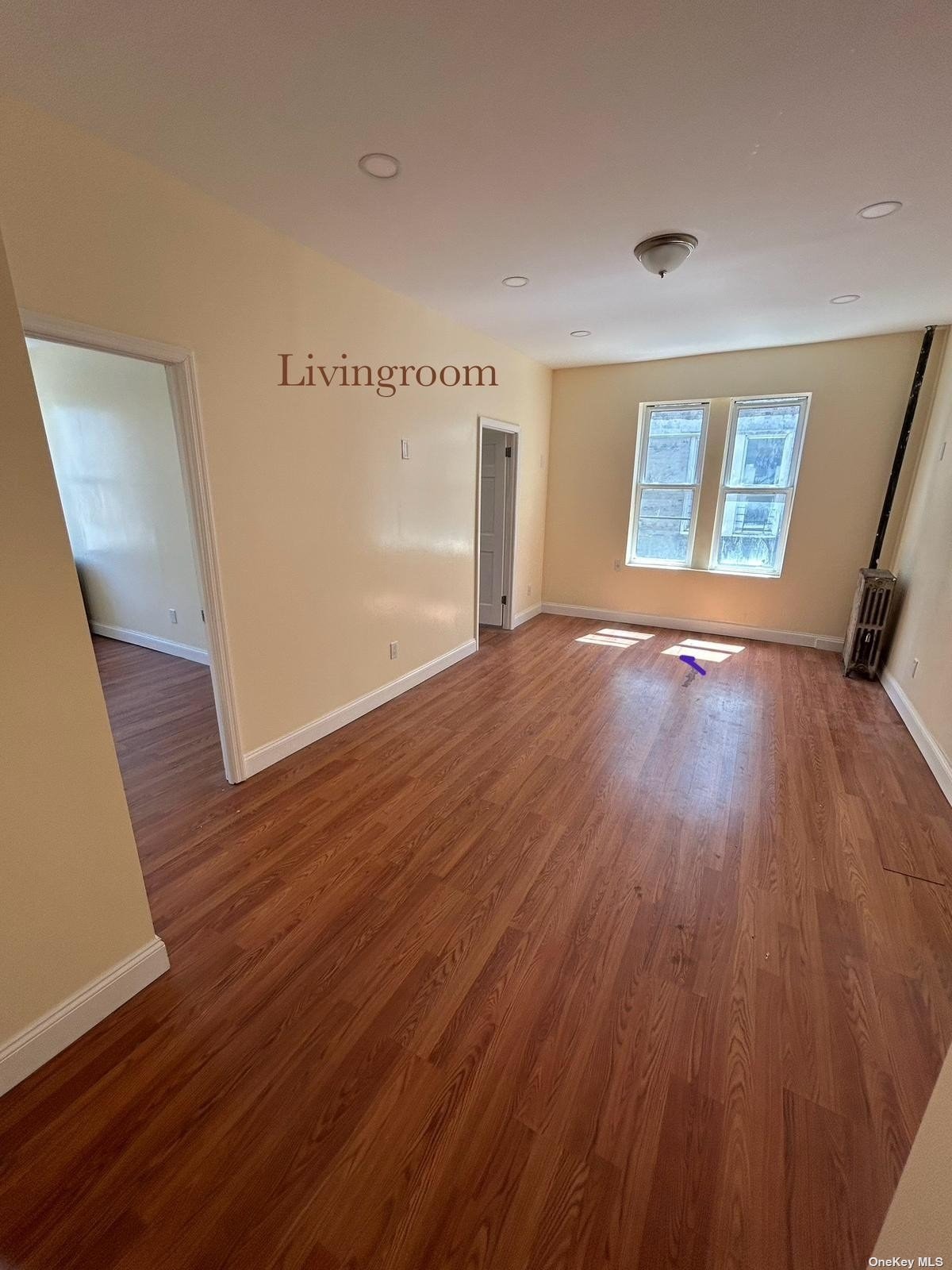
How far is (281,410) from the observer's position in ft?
8.12

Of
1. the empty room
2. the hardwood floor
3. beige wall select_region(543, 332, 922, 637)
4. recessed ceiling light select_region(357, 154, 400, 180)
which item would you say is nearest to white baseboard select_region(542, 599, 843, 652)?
beige wall select_region(543, 332, 922, 637)

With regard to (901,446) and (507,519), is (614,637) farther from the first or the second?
(901,446)

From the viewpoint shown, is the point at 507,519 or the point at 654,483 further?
the point at 654,483

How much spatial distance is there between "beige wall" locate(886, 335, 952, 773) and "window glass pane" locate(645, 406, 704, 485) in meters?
1.77

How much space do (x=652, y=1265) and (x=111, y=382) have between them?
535cm

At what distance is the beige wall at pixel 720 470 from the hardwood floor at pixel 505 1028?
247 cm

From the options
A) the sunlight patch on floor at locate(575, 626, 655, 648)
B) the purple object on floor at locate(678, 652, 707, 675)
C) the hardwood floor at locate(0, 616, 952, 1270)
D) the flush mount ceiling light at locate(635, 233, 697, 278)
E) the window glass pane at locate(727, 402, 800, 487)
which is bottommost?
the hardwood floor at locate(0, 616, 952, 1270)

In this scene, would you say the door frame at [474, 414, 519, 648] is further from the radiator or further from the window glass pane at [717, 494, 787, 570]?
the radiator

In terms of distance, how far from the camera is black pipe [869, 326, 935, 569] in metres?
3.87

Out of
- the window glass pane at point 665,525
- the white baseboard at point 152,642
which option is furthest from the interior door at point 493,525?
the white baseboard at point 152,642

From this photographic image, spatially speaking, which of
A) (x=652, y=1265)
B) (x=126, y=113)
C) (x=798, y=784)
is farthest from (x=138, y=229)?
(x=798, y=784)

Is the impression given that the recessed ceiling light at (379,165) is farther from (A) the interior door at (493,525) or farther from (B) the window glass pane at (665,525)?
(B) the window glass pane at (665,525)

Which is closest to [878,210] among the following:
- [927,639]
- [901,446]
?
→ [927,639]

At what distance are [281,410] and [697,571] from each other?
4.30m
